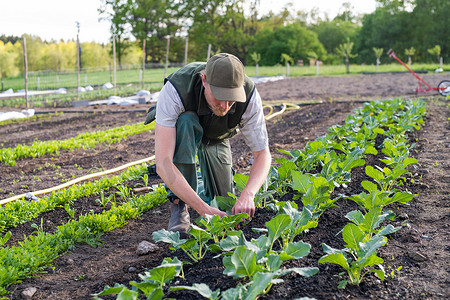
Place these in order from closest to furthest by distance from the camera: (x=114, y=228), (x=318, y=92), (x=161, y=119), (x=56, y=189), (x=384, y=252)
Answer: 1. (x=384, y=252)
2. (x=161, y=119)
3. (x=114, y=228)
4. (x=56, y=189)
5. (x=318, y=92)

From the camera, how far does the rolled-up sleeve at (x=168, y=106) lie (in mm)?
2977

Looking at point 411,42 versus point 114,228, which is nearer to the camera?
point 114,228

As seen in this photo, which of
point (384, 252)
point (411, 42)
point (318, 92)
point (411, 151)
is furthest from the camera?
point (411, 42)

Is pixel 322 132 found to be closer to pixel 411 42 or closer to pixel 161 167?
pixel 161 167

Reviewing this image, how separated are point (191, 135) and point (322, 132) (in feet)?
14.8

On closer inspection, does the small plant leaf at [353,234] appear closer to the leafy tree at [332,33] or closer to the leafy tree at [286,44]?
the leafy tree at [286,44]

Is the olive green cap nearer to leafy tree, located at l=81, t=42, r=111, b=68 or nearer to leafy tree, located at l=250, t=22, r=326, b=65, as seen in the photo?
leafy tree, located at l=250, t=22, r=326, b=65

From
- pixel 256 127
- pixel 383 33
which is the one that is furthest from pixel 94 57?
pixel 256 127

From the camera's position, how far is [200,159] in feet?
12.1

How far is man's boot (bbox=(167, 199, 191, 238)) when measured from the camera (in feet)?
11.1

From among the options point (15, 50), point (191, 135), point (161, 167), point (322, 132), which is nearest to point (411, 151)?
point (322, 132)

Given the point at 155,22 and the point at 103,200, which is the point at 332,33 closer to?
the point at 155,22

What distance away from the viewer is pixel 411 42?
4516 cm

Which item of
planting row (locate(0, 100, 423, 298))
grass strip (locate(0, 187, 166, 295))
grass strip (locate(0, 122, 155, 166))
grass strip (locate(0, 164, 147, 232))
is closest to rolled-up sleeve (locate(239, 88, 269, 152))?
planting row (locate(0, 100, 423, 298))
